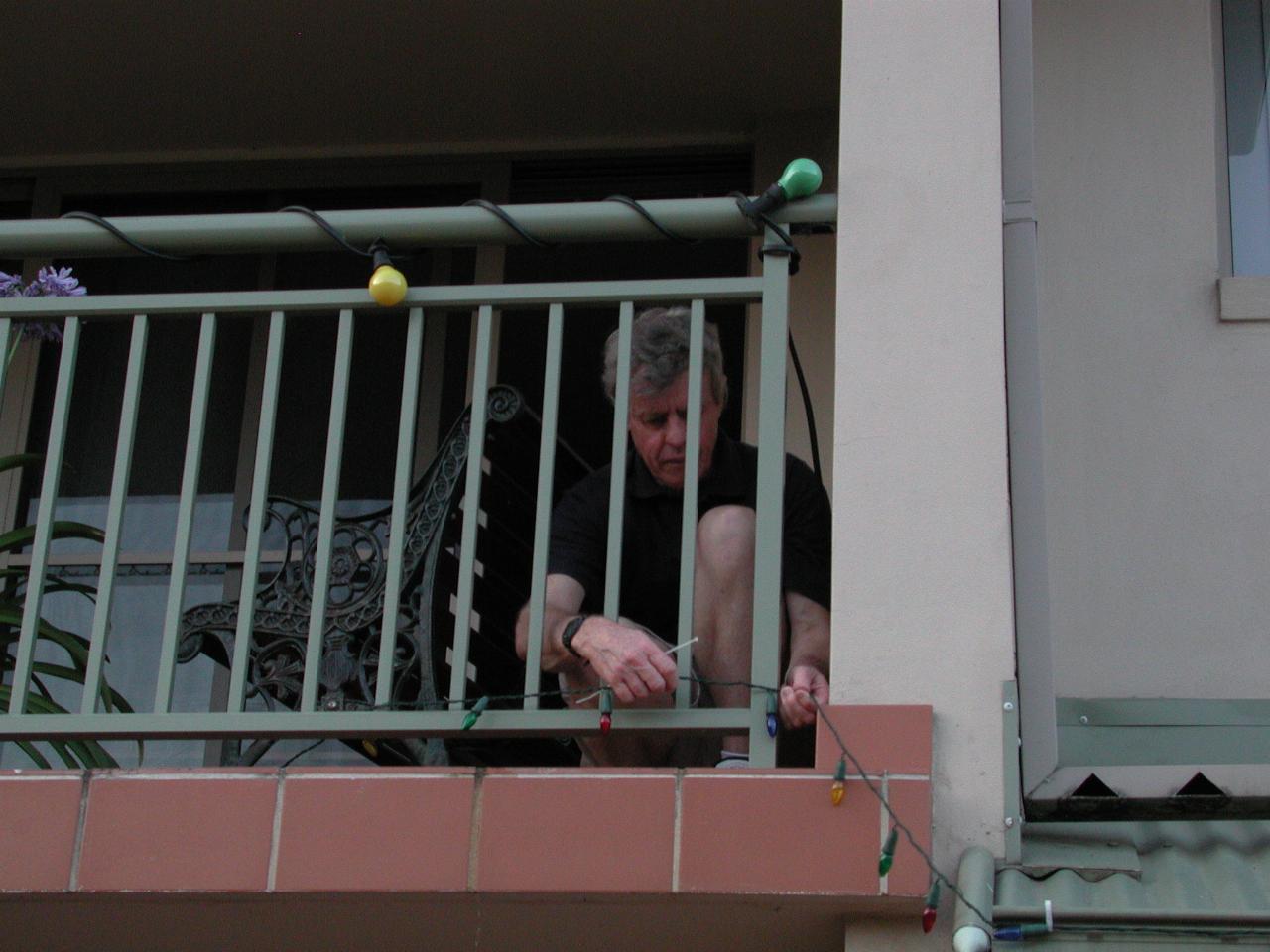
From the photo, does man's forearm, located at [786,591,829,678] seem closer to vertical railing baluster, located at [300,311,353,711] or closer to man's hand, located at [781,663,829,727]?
man's hand, located at [781,663,829,727]

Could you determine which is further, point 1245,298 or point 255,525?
point 1245,298

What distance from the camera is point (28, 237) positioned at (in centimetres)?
392

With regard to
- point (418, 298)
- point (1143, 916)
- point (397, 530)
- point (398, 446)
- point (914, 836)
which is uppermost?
point (418, 298)

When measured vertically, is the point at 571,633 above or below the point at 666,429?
below

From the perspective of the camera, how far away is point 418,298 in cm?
368

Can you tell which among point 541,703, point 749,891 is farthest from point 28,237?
point 749,891

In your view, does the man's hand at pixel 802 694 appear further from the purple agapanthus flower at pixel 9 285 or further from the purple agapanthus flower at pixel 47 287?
the purple agapanthus flower at pixel 9 285

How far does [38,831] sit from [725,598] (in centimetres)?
130

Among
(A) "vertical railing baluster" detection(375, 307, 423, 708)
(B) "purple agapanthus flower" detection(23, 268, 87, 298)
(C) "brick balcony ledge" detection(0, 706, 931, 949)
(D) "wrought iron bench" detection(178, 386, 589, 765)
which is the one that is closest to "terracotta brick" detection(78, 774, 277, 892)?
(C) "brick balcony ledge" detection(0, 706, 931, 949)

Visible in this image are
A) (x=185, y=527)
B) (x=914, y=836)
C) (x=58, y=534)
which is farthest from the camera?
(x=58, y=534)

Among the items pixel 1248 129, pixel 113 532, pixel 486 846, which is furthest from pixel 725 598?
pixel 1248 129

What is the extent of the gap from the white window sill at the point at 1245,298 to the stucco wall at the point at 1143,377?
38 mm

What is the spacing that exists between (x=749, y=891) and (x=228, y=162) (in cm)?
382

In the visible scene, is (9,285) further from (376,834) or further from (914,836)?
(914,836)
